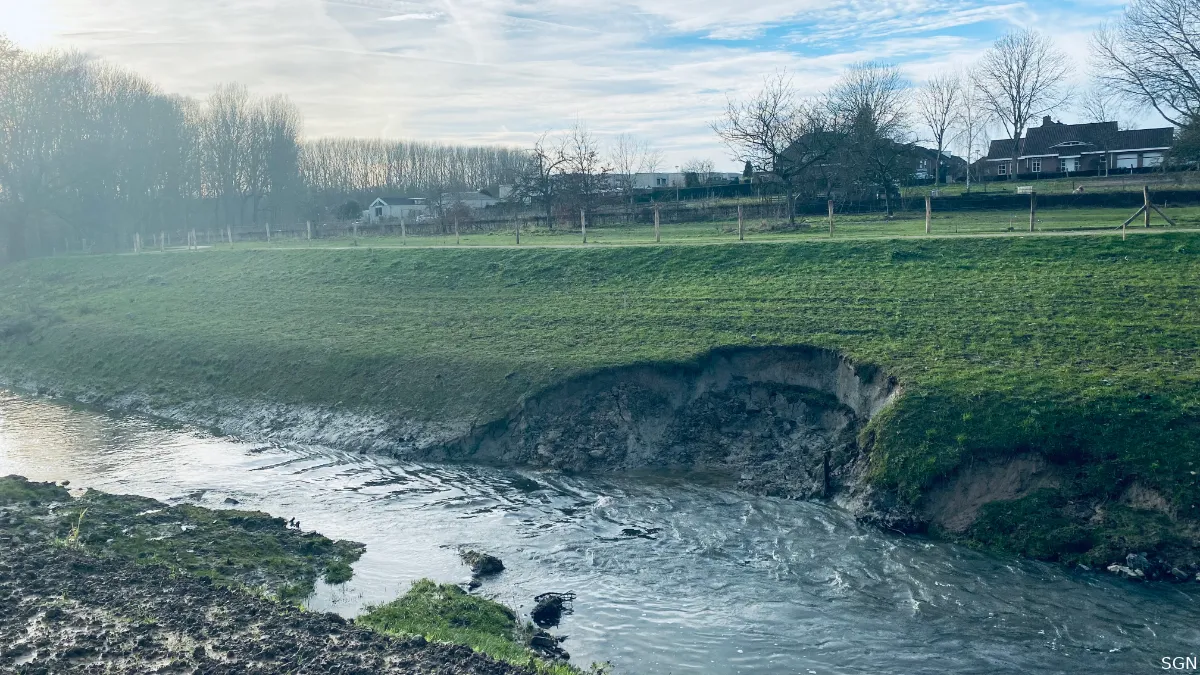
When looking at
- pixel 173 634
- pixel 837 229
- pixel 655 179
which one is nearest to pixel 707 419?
pixel 173 634

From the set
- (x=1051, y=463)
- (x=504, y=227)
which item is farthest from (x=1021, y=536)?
(x=504, y=227)

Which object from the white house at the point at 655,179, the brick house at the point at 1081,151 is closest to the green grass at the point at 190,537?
the brick house at the point at 1081,151

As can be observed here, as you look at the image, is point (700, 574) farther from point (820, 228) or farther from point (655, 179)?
point (655, 179)

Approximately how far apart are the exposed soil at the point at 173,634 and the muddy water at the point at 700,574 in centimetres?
150

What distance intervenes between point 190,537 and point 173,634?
4387 mm

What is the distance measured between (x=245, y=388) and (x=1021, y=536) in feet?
67.1

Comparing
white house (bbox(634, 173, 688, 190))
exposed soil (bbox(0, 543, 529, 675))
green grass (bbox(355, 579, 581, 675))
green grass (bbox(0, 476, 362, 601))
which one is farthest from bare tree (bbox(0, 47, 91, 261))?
green grass (bbox(355, 579, 581, 675))

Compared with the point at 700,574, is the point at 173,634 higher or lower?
higher

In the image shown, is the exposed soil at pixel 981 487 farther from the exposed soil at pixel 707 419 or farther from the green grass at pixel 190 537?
the green grass at pixel 190 537

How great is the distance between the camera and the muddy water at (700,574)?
37.9ft

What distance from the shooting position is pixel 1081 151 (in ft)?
253

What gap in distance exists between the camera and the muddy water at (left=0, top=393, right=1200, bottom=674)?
37.9ft

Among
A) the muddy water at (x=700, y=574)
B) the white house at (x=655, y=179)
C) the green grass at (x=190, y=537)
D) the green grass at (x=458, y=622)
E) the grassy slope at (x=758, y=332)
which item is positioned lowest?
the muddy water at (x=700, y=574)

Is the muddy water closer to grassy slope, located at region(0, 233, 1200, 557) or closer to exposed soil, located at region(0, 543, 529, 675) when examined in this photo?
exposed soil, located at region(0, 543, 529, 675)
